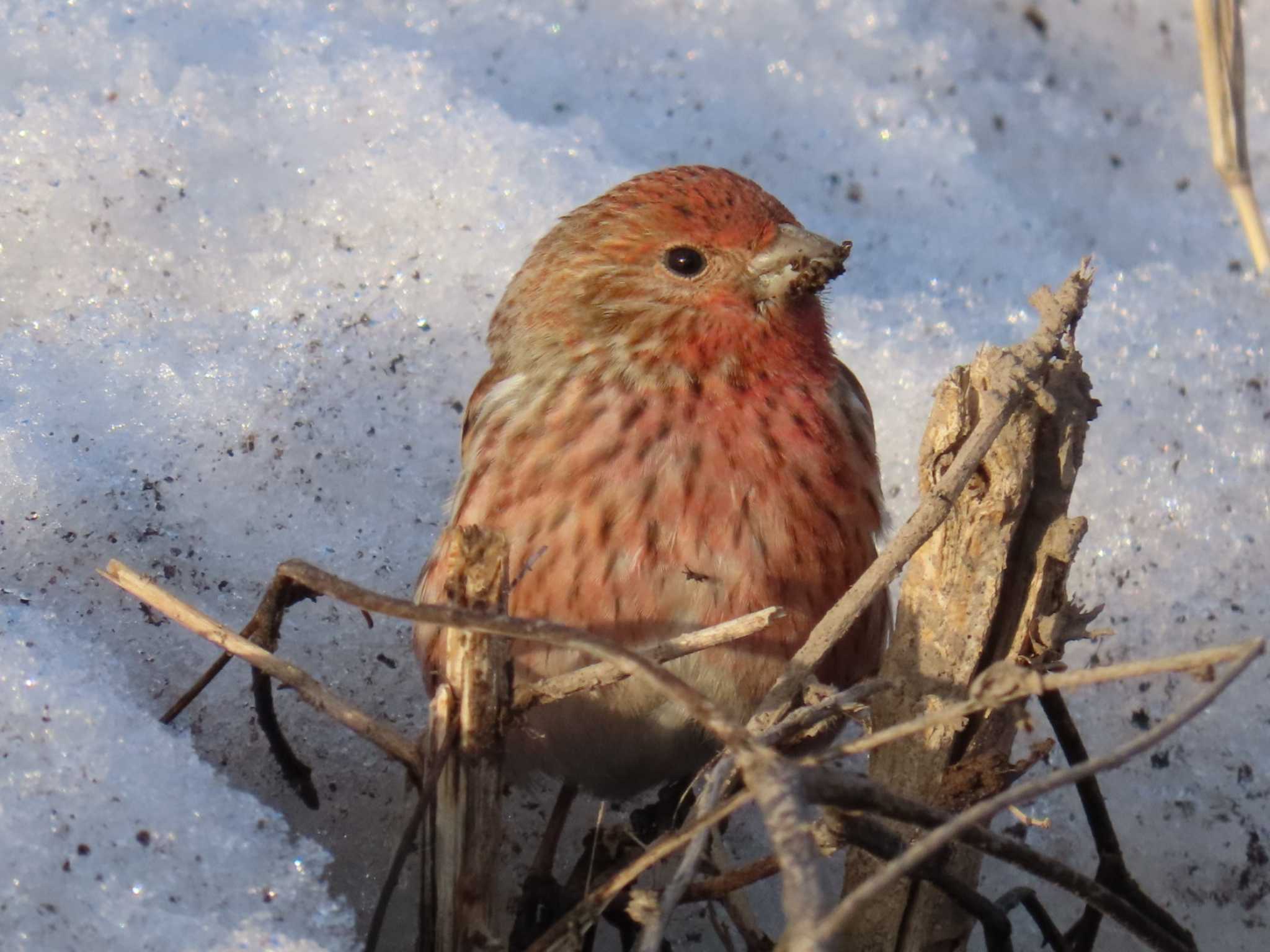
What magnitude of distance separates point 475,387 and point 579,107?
1.46 m

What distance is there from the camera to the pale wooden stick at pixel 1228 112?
2.72 meters

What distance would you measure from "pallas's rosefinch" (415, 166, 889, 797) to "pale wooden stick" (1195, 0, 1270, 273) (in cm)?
79

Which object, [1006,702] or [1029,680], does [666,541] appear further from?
[1029,680]

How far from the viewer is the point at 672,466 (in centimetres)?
310

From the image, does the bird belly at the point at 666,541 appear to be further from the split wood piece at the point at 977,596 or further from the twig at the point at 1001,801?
the twig at the point at 1001,801

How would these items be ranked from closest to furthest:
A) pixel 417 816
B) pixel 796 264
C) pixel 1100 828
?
pixel 417 816
pixel 1100 828
pixel 796 264

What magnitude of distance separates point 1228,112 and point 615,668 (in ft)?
4.68

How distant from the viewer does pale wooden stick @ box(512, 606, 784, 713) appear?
262cm

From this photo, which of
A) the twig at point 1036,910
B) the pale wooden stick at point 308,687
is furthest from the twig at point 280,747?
the twig at point 1036,910

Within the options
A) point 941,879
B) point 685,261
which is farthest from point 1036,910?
point 685,261

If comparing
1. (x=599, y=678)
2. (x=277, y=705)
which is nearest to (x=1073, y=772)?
(x=599, y=678)

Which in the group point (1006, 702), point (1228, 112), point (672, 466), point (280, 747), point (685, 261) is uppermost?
point (1228, 112)

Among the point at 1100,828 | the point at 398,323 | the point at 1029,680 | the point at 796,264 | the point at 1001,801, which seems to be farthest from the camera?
the point at 398,323

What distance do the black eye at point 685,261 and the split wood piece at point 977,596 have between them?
29.1 inches
